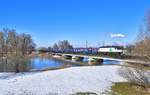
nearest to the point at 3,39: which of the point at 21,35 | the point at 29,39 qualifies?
the point at 21,35

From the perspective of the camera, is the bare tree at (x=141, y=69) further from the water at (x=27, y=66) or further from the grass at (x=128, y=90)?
the water at (x=27, y=66)

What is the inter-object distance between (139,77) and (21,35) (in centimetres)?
10090

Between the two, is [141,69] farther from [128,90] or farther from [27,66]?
[27,66]

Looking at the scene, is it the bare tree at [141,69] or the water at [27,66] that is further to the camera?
the water at [27,66]

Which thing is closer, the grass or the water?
the grass

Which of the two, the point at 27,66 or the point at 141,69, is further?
the point at 27,66

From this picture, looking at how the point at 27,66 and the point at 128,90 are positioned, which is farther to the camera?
the point at 27,66

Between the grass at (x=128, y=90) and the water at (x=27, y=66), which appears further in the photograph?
the water at (x=27, y=66)

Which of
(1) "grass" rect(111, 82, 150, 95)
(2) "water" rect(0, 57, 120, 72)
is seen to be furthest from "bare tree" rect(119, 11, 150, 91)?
(2) "water" rect(0, 57, 120, 72)

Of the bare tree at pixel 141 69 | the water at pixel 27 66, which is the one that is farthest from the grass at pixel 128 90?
the water at pixel 27 66

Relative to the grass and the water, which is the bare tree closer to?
the grass

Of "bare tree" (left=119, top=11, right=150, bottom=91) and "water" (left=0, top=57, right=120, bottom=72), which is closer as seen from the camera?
"bare tree" (left=119, top=11, right=150, bottom=91)

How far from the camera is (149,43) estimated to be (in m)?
17.5

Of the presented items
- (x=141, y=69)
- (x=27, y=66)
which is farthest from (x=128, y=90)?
(x=27, y=66)
